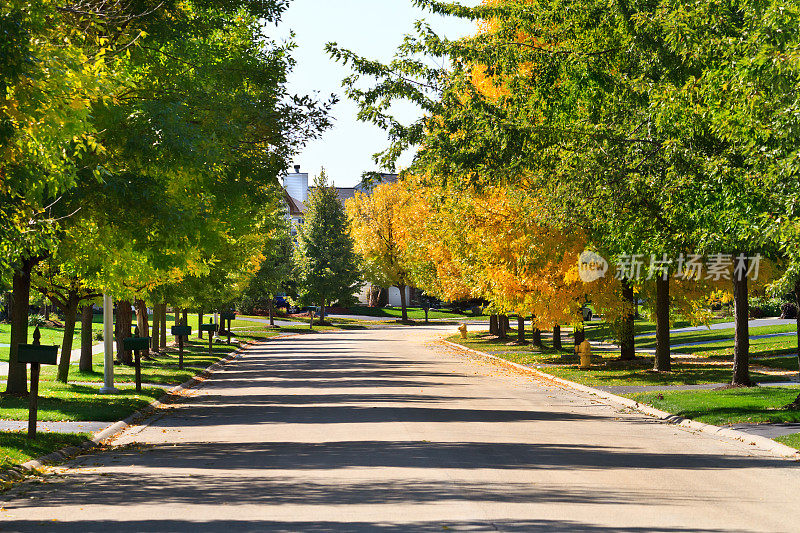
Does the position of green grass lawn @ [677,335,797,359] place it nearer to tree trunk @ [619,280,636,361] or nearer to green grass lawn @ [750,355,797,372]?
green grass lawn @ [750,355,797,372]

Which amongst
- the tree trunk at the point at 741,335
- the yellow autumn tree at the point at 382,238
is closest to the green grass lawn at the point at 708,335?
the tree trunk at the point at 741,335

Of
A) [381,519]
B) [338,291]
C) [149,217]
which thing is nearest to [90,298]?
[149,217]

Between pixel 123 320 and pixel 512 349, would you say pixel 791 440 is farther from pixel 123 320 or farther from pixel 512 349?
pixel 512 349

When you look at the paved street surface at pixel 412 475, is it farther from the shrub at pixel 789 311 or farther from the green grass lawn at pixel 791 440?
the shrub at pixel 789 311

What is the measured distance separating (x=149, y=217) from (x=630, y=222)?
9.63 metres

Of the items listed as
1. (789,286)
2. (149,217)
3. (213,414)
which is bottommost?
(213,414)

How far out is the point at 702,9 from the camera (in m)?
17.1

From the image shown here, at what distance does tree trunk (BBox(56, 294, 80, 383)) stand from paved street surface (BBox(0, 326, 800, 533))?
4823 millimetres

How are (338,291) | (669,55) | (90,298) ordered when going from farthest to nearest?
(338,291), (90,298), (669,55)

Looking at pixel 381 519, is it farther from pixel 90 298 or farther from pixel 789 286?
pixel 90 298

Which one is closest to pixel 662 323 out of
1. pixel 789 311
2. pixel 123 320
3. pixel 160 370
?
pixel 160 370

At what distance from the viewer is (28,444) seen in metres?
14.0

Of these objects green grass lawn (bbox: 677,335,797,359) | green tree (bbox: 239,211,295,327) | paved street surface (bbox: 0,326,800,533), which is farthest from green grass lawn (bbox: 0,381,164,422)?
green tree (bbox: 239,211,295,327)

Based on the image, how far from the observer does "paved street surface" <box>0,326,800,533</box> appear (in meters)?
9.09
